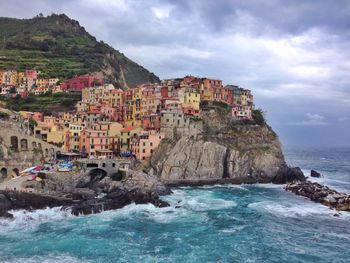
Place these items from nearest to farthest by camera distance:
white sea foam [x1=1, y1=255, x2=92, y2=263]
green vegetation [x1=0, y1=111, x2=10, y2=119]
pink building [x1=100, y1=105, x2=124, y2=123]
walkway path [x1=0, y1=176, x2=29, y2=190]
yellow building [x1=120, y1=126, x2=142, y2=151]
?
white sea foam [x1=1, y1=255, x2=92, y2=263]
walkway path [x1=0, y1=176, x2=29, y2=190]
green vegetation [x1=0, y1=111, x2=10, y2=119]
yellow building [x1=120, y1=126, x2=142, y2=151]
pink building [x1=100, y1=105, x2=124, y2=123]

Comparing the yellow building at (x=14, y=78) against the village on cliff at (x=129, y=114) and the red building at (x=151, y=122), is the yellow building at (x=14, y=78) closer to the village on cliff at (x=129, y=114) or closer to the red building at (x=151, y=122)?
the village on cliff at (x=129, y=114)

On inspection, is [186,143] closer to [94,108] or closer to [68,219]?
[94,108]

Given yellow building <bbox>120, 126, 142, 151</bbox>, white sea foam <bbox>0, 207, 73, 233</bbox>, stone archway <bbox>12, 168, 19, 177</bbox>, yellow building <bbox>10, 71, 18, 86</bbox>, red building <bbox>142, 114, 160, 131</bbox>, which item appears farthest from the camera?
yellow building <bbox>10, 71, 18, 86</bbox>

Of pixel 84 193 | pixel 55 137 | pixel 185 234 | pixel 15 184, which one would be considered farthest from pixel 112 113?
pixel 185 234

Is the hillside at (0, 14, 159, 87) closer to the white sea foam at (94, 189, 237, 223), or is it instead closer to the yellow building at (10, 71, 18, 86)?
the yellow building at (10, 71, 18, 86)

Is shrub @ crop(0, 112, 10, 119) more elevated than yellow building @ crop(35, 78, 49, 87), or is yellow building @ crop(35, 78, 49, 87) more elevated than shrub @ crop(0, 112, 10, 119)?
yellow building @ crop(35, 78, 49, 87)

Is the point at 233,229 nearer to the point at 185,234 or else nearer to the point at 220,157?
the point at 185,234

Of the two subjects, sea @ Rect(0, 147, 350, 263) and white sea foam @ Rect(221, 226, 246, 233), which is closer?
sea @ Rect(0, 147, 350, 263)

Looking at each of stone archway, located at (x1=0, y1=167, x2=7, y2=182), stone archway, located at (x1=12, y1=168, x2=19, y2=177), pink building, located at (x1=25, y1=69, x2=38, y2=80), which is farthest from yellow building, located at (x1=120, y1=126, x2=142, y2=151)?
pink building, located at (x1=25, y1=69, x2=38, y2=80)
